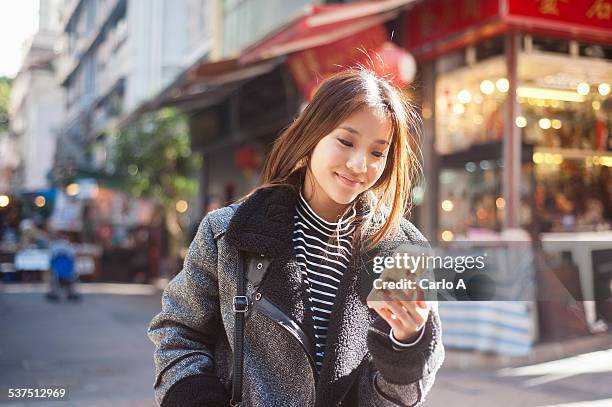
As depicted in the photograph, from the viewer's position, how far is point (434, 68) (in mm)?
6496

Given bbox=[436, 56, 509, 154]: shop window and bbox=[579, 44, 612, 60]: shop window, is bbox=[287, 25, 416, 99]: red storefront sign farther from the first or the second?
bbox=[579, 44, 612, 60]: shop window

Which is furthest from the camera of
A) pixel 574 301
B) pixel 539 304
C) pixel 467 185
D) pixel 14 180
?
pixel 14 180

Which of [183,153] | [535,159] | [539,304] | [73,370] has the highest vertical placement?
[183,153]

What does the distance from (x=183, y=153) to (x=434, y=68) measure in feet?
25.6

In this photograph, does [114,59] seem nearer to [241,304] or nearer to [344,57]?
[344,57]

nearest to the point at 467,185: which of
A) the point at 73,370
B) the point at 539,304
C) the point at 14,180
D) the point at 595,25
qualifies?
the point at 595,25

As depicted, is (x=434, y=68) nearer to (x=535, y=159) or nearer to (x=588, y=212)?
(x=535, y=159)

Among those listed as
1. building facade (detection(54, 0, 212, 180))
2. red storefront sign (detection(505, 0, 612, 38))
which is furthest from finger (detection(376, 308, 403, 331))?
building facade (detection(54, 0, 212, 180))

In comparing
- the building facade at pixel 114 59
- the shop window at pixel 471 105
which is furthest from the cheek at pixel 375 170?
the building facade at pixel 114 59

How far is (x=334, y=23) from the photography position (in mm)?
5953

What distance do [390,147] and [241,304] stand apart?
395 mm

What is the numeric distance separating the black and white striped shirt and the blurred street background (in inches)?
13.0

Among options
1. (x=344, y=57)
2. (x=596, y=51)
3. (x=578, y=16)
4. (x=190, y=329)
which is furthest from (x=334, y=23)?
(x=190, y=329)

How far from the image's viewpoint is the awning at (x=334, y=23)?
18.9 ft
